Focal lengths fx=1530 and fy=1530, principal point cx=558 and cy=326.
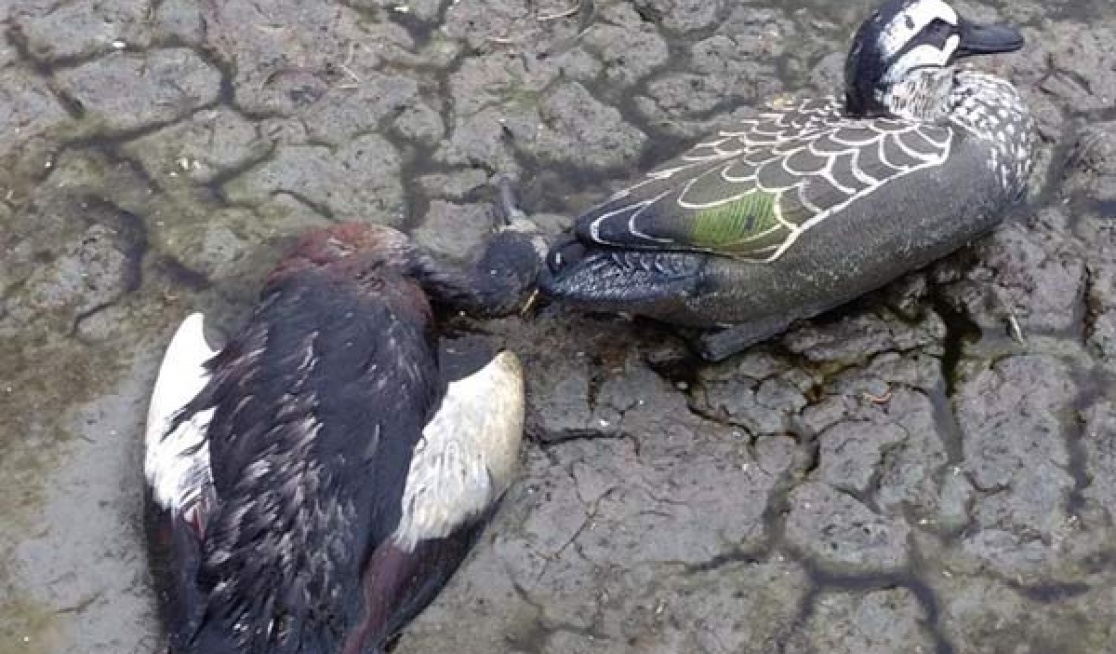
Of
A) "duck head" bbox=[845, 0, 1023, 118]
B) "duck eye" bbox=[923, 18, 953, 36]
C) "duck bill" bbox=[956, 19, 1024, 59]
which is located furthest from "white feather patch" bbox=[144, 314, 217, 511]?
"duck bill" bbox=[956, 19, 1024, 59]

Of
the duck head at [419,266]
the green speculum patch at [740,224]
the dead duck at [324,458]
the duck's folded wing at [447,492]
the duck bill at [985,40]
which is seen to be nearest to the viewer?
the dead duck at [324,458]

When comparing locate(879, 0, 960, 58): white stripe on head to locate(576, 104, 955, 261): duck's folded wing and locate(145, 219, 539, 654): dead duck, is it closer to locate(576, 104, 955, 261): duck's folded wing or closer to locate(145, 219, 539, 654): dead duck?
locate(576, 104, 955, 261): duck's folded wing

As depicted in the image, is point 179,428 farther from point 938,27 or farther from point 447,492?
point 938,27

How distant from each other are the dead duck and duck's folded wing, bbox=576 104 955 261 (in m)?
0.59

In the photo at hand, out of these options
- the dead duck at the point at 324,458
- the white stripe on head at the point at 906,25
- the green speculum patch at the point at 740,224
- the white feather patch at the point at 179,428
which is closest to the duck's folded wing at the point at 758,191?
the green speculum patch at the point at 740,224

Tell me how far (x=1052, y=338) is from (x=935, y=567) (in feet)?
3.47

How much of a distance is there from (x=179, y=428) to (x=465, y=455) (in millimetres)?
843

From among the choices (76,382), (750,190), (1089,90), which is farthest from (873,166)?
(76,382)

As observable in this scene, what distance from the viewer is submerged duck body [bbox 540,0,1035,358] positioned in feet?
15.9

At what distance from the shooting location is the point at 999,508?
4.76m

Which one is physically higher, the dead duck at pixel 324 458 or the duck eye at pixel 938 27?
the duck eye at pixel 938 27

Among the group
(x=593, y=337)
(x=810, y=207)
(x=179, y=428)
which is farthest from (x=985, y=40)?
(x=179, y=428)

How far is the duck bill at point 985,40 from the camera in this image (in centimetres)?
548

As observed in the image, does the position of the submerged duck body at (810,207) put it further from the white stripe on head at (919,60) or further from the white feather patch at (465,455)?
the white feather patch at (465,455)
